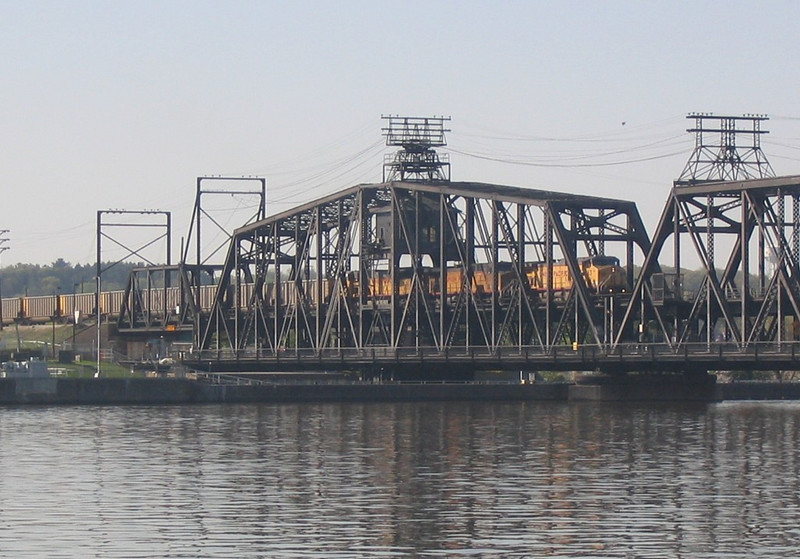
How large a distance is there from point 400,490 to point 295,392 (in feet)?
272

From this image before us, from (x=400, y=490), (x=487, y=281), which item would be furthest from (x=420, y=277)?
(x=400, y=490)

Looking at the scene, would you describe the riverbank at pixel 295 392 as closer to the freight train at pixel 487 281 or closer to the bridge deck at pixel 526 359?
the bridge deck at pixel 526 359

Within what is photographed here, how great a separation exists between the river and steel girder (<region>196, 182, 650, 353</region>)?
3840 centimetres

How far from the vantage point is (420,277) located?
146500 mm

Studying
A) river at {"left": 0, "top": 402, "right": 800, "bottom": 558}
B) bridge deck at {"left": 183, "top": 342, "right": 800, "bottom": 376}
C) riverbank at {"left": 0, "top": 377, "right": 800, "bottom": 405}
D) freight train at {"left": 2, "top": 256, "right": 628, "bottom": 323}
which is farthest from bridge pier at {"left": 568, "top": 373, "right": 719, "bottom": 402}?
river at {"left": 0, "top": 402, "right": 800, "bottom": 558}

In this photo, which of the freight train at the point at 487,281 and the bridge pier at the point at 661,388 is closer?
the bridge pier at the point at 661,388

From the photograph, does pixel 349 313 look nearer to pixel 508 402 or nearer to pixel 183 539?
pixel 508 402

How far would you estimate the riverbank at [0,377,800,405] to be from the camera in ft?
405

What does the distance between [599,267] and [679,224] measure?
50.8 feet

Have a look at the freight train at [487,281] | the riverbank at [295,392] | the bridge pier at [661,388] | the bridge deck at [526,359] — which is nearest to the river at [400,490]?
the bridge deck at [526,359]

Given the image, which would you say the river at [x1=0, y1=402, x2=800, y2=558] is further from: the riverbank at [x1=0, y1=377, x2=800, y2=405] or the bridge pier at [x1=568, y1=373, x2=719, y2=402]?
the riverbank at [x1=0, y1=377, x2=800, y2=405]

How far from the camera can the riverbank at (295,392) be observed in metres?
123

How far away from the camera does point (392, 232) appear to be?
150 metres

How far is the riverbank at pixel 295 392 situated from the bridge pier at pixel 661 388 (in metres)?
0.07
